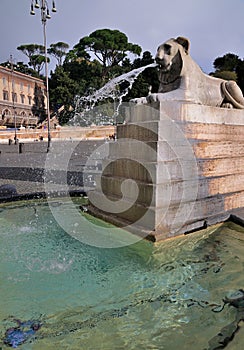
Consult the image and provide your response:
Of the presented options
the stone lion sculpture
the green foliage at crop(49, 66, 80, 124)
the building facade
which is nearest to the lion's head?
the stone lion sculpture

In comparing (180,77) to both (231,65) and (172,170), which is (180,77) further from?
(231,65)

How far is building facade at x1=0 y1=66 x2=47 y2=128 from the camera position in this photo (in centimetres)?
5184

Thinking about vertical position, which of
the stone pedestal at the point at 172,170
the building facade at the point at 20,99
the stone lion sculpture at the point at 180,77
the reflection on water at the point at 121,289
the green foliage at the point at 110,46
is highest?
the green foliage at the point at 110,46

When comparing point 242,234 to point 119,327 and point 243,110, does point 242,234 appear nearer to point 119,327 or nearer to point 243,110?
point 243,110

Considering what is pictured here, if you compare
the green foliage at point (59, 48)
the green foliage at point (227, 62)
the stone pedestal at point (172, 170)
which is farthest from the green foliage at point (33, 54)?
the stone pedestal at point (172, 170)

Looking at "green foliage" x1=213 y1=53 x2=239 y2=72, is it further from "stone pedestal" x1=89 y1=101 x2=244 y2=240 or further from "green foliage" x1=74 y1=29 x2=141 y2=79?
"stone pedestal" x1=89 y1=101 x2=244 y2=240

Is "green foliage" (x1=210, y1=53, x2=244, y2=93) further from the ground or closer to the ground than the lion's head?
further from the ground

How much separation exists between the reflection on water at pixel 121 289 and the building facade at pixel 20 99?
47.6m

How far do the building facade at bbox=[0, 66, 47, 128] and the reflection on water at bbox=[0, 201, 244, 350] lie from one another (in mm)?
47632

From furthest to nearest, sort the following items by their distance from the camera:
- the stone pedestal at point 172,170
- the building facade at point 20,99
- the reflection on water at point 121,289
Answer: the building facade at point 20,99, the stone pedestal at point 172,170, the reflection on water at point 121,289

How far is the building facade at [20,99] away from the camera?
170ft

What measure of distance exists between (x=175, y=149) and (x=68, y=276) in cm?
236

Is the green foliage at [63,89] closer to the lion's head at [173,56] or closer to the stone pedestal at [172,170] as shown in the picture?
the lion's head at [173,56]

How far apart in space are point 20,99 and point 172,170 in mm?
57842
